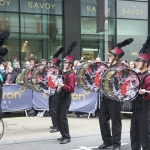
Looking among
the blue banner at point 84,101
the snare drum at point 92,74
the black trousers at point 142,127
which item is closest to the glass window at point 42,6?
the blue banner at point 84,101

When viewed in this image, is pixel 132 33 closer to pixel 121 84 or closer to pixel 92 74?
pixel 92 74

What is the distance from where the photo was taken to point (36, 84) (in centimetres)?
677

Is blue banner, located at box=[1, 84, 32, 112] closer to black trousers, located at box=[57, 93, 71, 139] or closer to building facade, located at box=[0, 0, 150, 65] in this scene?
black trousers, located at box=[57, 93, 71, 139]

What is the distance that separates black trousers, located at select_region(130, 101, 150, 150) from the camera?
16.2ft

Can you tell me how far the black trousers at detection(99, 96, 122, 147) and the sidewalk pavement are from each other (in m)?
1.34

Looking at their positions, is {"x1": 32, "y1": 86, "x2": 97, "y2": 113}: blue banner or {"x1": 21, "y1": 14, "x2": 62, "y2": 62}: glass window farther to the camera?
{"x1": 21, "y1": 14, "x2": 62, "y2": 62}: glass window

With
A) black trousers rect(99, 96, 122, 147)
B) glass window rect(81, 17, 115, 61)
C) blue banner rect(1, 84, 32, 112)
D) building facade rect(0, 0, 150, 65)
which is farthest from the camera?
glass window rect(81, 17, 115, 61)

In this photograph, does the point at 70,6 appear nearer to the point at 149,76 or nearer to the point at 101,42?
the point at 101,42

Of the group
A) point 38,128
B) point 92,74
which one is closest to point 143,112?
point 92,74

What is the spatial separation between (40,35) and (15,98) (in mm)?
6608

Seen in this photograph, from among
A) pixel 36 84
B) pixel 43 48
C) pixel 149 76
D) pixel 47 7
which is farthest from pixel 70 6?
pixel 149 76

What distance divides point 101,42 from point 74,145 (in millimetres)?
11027

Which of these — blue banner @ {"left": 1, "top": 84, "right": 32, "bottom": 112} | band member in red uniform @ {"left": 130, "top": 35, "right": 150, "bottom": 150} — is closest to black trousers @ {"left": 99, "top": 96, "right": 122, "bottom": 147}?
band member in red uniform @ {"left": 130, "top": 35, "right": 150, "bottom": 150}

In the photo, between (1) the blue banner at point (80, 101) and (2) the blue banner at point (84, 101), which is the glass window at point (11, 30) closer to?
(1) the blue banner at point (80, 101)
